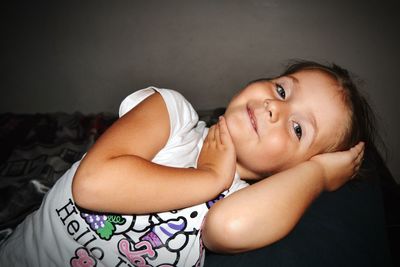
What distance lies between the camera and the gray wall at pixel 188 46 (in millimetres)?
1514

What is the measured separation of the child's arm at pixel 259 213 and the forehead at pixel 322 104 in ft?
0.49

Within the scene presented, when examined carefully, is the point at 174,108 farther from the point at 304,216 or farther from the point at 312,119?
the point at 304,216

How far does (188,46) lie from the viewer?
1662 millimetres

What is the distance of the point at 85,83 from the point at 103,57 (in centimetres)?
26

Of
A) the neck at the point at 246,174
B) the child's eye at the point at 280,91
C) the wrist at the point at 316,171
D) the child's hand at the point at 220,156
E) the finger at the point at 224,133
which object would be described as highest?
the child's eye at the point at 280,91

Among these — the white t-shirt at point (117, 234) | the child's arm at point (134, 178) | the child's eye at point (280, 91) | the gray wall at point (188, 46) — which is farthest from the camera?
the gray wall at point (188, 46)

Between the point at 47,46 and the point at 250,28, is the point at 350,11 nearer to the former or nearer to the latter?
the point at 250,28

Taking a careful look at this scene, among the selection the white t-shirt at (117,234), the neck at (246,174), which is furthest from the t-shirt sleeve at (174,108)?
the neck at (246,174)

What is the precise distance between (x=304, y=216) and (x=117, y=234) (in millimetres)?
594

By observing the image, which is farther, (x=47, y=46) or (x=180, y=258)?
(x=47, y=46)

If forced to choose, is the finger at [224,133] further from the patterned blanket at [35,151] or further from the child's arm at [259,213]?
the patterned blanket at [35,151]

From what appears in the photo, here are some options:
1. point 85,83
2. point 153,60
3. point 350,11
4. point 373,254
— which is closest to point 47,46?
point 85,83

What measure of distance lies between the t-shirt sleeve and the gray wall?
0.95 meters

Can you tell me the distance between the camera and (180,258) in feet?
2.32
